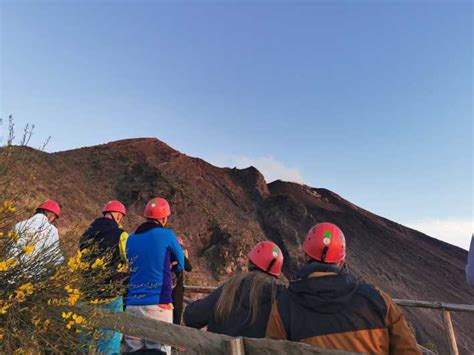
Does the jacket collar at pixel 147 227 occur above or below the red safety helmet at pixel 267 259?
above

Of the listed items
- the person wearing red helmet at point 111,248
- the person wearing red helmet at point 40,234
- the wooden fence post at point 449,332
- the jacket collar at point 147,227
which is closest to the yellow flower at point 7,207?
the person wearing red helmet at point 40,234

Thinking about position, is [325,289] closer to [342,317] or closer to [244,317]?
[342,317]

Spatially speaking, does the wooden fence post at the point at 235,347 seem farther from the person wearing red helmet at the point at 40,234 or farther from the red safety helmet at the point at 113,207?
the red safety helmet at the point at 113,207

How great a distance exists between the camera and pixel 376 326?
7.48 feet

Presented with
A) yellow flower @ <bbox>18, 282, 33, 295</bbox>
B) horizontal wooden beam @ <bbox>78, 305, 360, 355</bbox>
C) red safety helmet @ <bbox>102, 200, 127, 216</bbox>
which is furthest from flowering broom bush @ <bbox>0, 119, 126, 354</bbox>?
red safety helmet @ <bbox>102, 200, 127, 216</bbox>

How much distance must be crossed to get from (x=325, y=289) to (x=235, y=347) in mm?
618

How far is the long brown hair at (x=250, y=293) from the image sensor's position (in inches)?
114

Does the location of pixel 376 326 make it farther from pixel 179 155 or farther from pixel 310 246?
pixel 179 155

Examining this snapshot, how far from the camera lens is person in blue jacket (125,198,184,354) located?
4.10 meters

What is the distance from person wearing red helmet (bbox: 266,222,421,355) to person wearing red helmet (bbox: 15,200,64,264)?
2.01 m

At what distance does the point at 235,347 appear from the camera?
6.92 ft

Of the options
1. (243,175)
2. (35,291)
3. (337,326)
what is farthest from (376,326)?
(243,175)

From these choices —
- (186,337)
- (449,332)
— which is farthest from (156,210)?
(449,332)

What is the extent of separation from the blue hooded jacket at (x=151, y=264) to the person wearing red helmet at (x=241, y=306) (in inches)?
40.0
